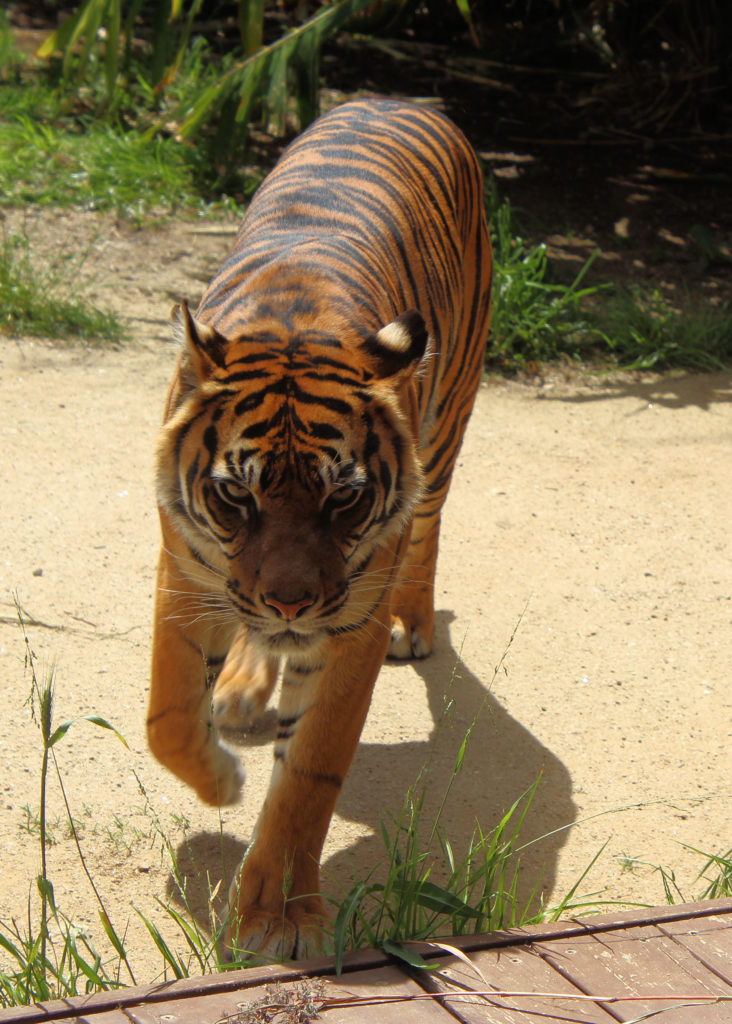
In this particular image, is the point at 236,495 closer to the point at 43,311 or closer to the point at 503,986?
the point at 503,986

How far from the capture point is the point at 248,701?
323 cm

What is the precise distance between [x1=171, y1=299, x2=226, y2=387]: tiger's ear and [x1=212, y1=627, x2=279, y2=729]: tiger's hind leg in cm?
104

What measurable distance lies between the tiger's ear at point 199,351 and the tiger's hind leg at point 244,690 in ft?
3.41

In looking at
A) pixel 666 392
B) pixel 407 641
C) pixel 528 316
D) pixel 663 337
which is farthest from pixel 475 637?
pixel 663 337

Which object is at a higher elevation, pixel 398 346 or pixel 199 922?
pixel 398 346

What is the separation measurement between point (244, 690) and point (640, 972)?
153 centimetres

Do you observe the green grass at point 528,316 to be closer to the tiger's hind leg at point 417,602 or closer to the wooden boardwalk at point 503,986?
the tiger's hind leg at point 417,602

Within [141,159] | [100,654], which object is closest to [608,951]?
[100,654]

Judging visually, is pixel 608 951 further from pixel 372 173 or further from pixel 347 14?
pixel 347 14

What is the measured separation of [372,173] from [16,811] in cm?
199

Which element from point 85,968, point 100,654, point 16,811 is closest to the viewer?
point 85,968

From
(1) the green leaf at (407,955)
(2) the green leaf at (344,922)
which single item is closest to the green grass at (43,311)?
(2) the green leaf at (344,922)

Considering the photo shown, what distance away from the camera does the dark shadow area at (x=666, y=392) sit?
5520 mm

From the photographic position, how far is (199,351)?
2.32 meters
